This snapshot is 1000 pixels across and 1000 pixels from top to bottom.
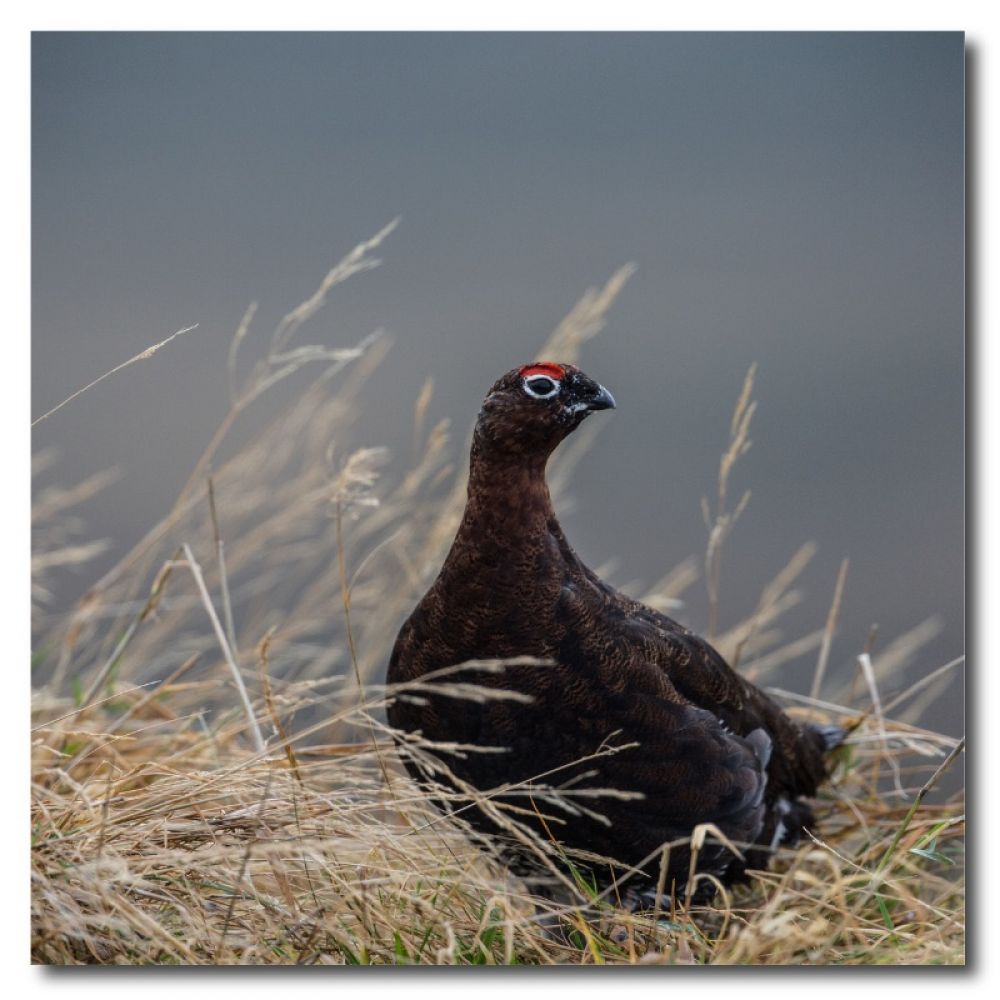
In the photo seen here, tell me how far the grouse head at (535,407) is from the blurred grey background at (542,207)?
0.89ft

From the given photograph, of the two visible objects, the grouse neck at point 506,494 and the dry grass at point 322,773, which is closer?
the dry grass at point 322,773

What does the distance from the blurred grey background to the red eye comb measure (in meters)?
0.28

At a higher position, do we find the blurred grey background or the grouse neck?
the blurred grey background

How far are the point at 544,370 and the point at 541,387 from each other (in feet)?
0.11

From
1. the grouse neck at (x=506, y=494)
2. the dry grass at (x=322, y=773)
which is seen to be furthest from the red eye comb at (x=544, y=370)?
the dry grass at (x=322, y=773)

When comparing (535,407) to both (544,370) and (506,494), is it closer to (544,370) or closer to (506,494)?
(544,370)

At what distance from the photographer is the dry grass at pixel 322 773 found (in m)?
2.39

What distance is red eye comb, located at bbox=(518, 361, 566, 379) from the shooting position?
248 cm

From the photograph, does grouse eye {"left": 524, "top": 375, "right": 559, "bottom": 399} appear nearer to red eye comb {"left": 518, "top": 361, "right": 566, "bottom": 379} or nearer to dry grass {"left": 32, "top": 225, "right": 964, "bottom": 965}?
red eye comb {"left": 518, "top": 361, "right": 566, "bottom": 379}

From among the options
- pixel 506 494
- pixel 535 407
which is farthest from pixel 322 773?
pixel 535 407

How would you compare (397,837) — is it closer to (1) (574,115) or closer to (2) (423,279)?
(2) (423,279)

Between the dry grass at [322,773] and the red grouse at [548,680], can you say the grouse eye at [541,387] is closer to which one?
the red grouse at [548,680]

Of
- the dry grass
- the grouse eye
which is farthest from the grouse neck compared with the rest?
the dry grass

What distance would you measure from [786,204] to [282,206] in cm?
118
